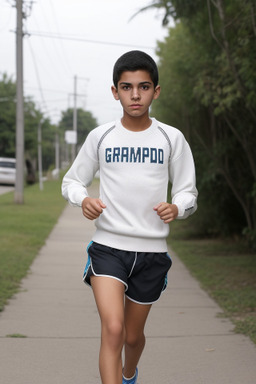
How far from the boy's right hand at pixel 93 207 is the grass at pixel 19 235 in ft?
12.8

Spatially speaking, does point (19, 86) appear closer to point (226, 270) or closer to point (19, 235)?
point (19, 235)

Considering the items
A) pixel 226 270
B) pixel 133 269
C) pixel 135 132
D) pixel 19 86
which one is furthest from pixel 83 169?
pixel 19 86

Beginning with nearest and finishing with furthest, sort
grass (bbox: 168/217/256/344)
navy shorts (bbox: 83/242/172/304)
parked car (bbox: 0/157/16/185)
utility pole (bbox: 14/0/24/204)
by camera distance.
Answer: navy shorts (bbox: 83/242/172/304) → grass (bbox: 168/217/256/344) → utility pole (bbox: 14/0/24/204) → parked car (bbox: 0/157/16/185)

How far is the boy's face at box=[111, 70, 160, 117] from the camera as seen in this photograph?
3812mm

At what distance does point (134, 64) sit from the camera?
380cm

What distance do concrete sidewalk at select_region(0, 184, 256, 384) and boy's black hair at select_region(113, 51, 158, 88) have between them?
84.3 inches

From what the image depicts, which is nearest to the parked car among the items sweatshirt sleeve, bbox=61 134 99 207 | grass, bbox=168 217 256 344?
grass, bbox=168 217 256 344

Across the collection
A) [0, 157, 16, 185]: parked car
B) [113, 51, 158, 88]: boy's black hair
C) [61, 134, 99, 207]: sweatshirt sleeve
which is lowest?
[0, 157, 16, 185]: parked car

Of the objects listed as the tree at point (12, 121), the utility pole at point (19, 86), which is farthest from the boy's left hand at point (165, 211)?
the tree at point (12, 121)

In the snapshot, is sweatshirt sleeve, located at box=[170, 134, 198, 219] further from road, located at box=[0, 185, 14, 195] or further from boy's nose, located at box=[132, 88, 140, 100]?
road, located at box=[0, 185, 14, 195]

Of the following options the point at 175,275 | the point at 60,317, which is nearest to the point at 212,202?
the point at 175,275

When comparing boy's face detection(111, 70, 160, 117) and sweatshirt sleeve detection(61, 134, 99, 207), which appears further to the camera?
sweatshirt sleeve detection(61, 134, 99, 207)

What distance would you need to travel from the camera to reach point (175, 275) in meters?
10.3

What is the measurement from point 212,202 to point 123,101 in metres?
10.6
